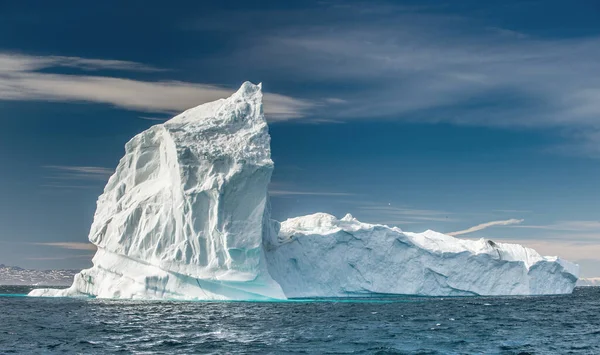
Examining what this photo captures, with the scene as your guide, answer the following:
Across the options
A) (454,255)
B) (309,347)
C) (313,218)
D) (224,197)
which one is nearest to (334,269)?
(313,218)

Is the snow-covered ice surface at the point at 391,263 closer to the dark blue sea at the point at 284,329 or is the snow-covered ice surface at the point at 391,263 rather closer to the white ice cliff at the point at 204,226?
the white ice cliff at the point at 204,226

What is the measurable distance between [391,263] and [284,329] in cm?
2972

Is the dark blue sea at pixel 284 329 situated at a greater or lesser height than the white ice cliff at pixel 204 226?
lesser

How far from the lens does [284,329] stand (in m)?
29.5

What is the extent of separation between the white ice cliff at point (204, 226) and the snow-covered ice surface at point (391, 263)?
17 centimetres

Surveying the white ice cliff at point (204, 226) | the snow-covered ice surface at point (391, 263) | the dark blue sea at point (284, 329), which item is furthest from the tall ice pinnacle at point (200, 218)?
the snow-covered ice surface at point (391, 263)

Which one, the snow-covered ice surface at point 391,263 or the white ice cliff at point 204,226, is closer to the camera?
the white ice cliff at point 204,226

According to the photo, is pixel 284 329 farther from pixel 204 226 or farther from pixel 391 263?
pixel 391 263

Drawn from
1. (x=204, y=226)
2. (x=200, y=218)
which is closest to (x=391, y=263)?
(x=204, y=226)

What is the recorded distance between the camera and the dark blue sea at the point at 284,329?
80.3ft

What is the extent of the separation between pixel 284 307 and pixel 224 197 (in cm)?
777

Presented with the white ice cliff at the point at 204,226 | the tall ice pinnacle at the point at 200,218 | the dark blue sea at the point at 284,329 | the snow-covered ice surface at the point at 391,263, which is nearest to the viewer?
the dark blue sea at the point at 284,329

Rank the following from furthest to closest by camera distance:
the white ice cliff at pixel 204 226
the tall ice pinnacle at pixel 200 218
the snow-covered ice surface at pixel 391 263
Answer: the snow-covered ice surface at pixel 391 263, the white ice cliff at pixel 204 226, the tall ice pinnacle at pixel 200 218

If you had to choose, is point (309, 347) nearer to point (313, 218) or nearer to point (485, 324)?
point (485, 324)
